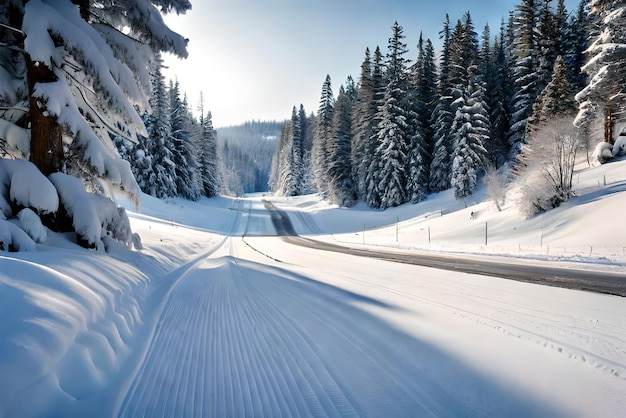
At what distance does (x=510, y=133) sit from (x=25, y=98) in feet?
137

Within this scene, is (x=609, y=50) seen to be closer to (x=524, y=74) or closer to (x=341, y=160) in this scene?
(x=524, y=74)

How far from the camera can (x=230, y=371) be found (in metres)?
3.27

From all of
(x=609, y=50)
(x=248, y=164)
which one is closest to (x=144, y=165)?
(x=609, y=50)

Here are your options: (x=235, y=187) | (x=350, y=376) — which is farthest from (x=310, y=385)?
(x=235, y=187)

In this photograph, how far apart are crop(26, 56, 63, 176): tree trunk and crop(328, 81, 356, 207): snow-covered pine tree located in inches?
1491

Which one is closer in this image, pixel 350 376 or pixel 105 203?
pixel 350 376

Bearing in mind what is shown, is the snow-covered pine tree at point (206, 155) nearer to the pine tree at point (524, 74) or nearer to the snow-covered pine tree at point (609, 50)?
the pine tree at point (524, 74)

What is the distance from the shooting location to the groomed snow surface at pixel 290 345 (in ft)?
8.45

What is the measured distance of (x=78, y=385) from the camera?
104 inches

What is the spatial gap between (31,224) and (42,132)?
2.20m

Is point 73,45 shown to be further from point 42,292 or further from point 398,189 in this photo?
point 398,189

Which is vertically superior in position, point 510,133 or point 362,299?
point 510,133

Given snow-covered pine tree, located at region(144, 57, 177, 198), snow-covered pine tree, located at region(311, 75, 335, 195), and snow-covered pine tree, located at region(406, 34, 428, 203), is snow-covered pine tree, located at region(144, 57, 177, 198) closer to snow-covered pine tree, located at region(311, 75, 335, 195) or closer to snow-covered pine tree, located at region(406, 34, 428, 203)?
snow-covered pine tree, located at region(311, 75, 335, 195)

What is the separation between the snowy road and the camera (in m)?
2.66
